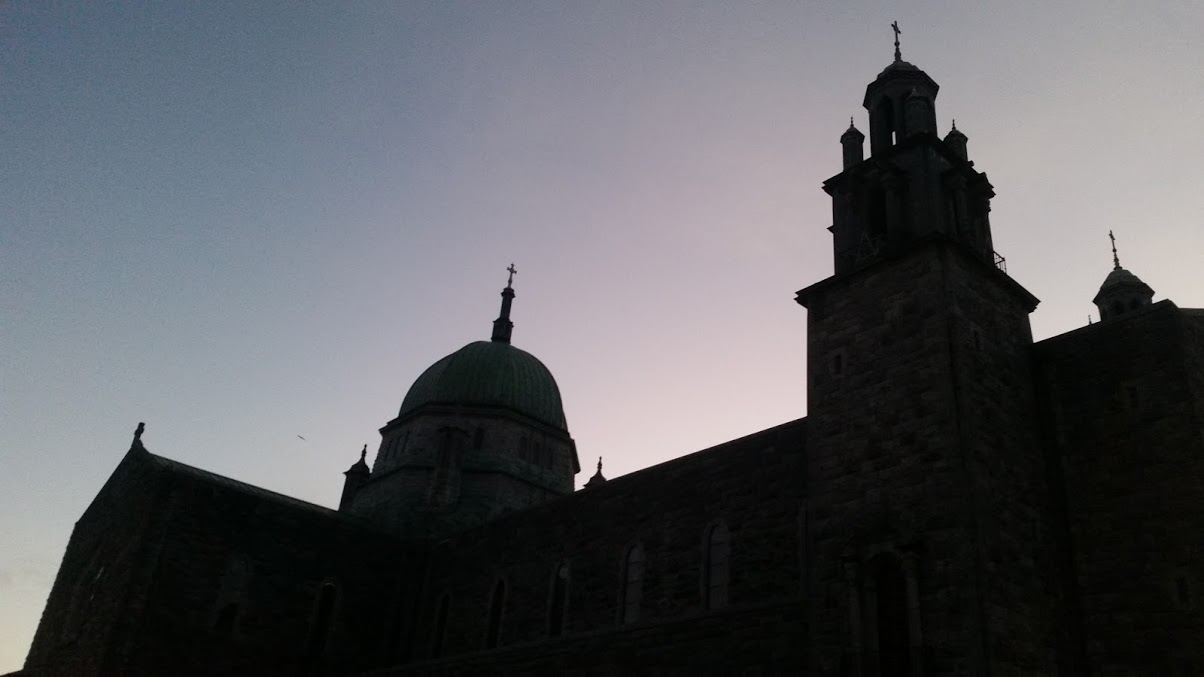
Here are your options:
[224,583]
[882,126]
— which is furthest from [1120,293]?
[224,583]

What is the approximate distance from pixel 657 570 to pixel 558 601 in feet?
14.6

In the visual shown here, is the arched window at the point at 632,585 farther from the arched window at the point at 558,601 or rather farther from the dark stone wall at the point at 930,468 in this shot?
the dark stone wall at the point at 930,468

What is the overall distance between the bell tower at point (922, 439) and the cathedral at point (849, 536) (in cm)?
5

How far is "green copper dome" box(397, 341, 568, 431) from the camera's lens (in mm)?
42125

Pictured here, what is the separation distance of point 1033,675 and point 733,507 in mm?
8165

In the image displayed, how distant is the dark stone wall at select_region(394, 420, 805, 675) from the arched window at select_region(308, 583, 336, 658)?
11.5 ft

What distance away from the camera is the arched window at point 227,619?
2883 centimetres

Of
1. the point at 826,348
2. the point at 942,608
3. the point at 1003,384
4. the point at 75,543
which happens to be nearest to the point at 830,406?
the point at 826,348

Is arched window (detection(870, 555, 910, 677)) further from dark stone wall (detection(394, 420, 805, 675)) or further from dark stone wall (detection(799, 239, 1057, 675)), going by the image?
dark stone wall (detection(394, 420, 805, 675))

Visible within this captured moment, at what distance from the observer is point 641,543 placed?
24.9 meters

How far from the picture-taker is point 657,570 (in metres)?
24.0

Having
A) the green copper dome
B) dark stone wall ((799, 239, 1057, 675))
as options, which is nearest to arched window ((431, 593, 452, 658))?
the green copper dome

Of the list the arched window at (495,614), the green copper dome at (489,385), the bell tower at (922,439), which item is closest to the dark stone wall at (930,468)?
the bell tower at (922,439)

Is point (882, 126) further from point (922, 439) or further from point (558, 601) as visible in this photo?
point (558, 601)
